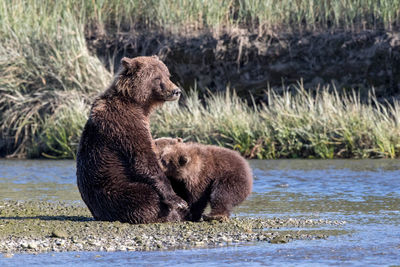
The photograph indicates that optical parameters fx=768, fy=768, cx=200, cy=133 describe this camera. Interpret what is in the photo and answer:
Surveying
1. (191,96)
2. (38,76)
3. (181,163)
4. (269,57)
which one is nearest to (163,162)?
(181,163)

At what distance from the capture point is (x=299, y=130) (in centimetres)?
1623

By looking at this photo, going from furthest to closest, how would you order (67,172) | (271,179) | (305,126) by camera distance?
(305,126)
(67,172)
(271,179)

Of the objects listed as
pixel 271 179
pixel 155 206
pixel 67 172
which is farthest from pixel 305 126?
pixel 155 206

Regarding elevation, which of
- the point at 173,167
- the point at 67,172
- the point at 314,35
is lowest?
the point at 67,172

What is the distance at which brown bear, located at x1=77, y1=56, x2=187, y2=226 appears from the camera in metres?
7.79

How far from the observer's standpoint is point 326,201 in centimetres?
1002

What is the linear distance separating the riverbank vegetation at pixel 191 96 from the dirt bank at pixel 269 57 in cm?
36

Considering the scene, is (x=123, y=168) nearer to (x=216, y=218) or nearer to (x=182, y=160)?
(x=182, y=160)

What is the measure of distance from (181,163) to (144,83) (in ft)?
3.05

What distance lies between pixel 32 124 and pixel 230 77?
5374 millimetres

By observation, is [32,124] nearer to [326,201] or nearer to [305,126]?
[305,126]

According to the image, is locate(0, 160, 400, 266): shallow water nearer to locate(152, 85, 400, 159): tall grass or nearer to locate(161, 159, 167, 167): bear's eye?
locate(152, 85, 400, 159): tall grass

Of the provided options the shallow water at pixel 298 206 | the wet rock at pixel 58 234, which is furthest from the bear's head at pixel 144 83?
the shallow water at pixel 298 206

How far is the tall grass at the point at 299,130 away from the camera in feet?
52.1
